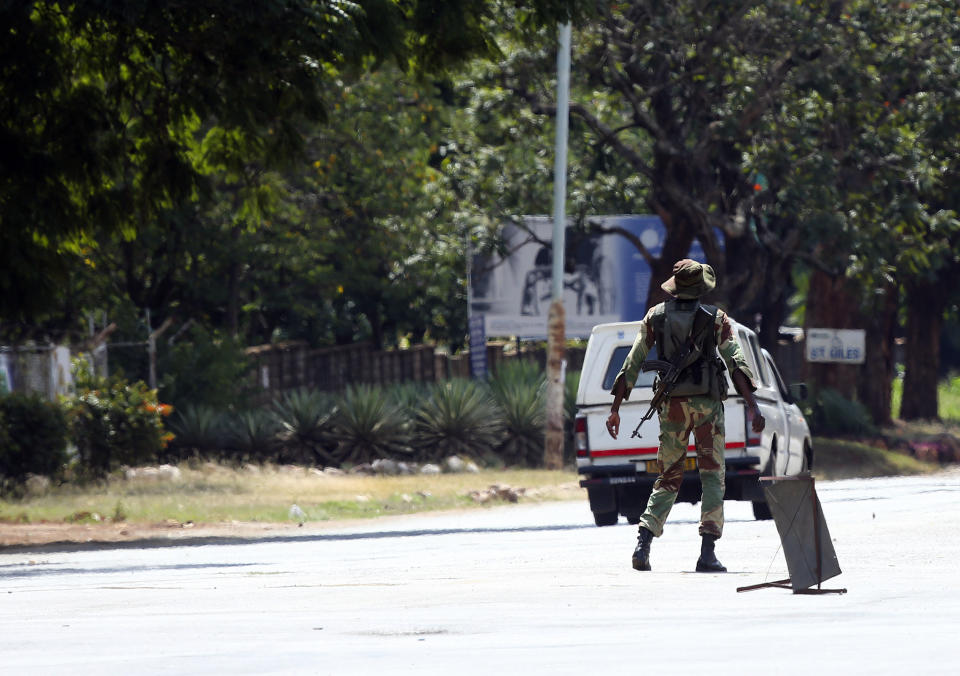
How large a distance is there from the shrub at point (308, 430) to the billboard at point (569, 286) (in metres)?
7.68

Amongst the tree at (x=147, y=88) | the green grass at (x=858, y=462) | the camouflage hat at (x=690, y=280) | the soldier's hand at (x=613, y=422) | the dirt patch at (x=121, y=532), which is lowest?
the green grass at (x=858, y=462)

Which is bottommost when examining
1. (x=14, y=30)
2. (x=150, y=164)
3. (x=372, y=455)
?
(x=372, y=455)

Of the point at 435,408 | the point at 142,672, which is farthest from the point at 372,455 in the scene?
the point at 142,672

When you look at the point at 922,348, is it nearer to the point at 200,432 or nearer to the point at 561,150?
the point at 561,150

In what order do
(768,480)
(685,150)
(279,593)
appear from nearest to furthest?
1. (768,480)
2. (279,593)
3. (685,150)

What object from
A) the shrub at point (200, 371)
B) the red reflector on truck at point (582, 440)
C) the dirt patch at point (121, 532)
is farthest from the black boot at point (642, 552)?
the shrub at point (200, 371)

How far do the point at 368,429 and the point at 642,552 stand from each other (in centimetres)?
1984

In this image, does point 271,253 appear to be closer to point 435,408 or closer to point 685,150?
point 435,408

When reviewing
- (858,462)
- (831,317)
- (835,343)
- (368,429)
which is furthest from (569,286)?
(368,429)

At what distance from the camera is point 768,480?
9195mm

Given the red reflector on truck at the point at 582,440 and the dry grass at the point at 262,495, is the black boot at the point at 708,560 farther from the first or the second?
the dry grass at the point at 262,495

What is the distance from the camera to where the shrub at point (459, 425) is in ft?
101

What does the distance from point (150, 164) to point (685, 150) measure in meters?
14.4

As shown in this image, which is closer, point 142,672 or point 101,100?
point 142,672
